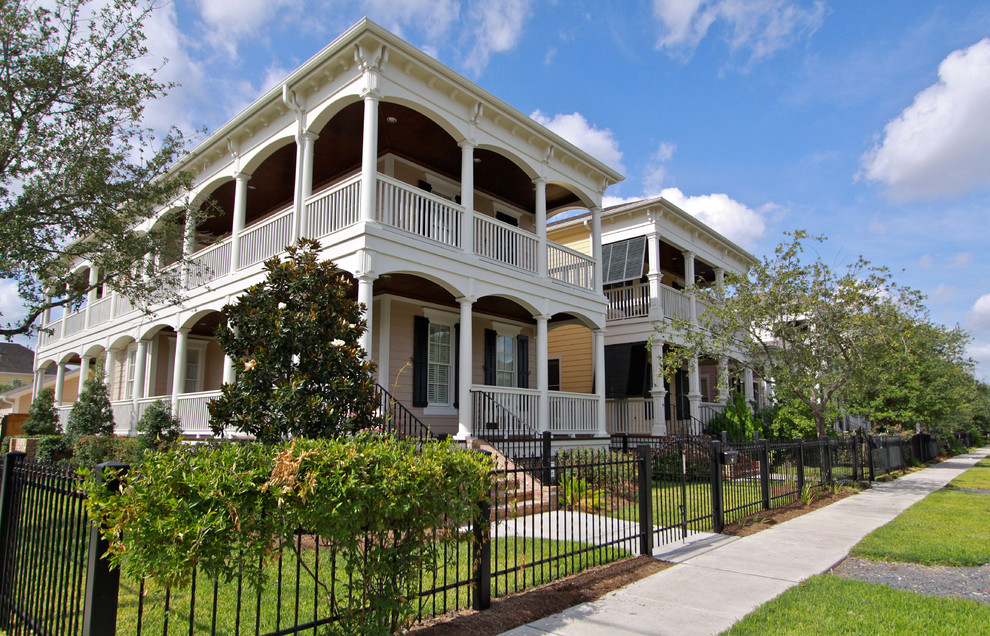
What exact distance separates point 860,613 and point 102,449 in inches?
636

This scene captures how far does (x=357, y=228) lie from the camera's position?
430 inches

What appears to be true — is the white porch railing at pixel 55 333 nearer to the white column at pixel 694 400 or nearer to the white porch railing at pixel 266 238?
the white porch railing at pixel 266 238

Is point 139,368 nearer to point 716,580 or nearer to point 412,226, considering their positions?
point 412,226

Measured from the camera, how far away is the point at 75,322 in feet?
75.1

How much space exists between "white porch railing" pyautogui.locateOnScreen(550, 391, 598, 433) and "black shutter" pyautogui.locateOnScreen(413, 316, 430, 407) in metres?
2.93

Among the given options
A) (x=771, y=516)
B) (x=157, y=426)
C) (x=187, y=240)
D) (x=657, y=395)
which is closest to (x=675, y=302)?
(x=657, y=395)

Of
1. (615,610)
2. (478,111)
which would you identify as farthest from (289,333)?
(478,111)

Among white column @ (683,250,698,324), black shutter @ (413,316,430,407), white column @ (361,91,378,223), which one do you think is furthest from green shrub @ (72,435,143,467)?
white column @ (683,250,698,324)

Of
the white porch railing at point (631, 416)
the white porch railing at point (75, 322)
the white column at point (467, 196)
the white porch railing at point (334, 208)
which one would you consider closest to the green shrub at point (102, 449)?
the white porch railing at point (334, 208)

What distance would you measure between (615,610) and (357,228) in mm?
7652

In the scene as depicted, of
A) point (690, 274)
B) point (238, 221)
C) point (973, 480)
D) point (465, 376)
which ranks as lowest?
point (973, 480)

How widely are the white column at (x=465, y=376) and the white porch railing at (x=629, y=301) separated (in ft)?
26.8

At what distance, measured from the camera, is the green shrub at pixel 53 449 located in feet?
53.8

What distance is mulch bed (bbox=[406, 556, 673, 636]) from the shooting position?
488cm
